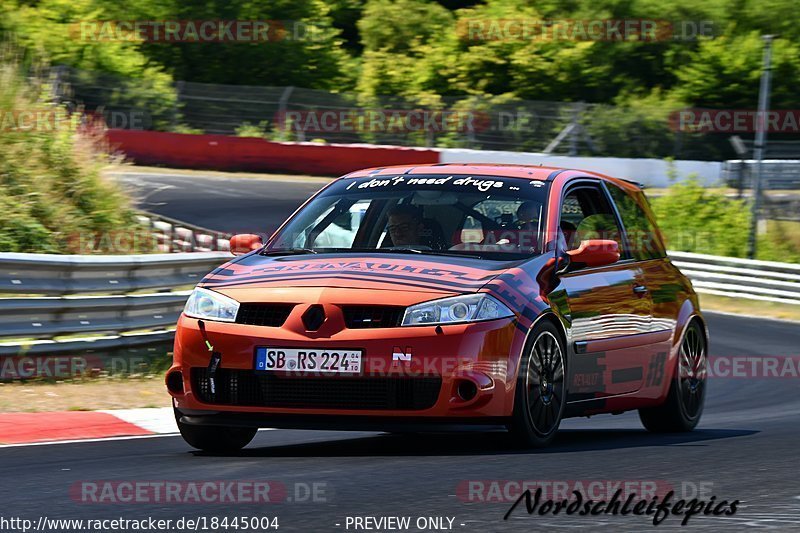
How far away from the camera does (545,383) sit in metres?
6.88

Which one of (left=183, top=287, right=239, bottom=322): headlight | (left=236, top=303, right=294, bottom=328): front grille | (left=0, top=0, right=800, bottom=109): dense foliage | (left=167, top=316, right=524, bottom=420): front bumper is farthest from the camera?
(left=0, top=0, right=800, bottom=109): dense foliage

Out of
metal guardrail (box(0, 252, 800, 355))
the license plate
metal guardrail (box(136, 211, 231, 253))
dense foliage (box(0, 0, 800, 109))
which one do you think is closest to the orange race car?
the license plate

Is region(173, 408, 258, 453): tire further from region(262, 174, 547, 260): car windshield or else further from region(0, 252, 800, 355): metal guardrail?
region(0, 252, 800, 355): metal guardrail

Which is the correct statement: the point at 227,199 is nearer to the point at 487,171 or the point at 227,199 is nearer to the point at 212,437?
the point at 487,171

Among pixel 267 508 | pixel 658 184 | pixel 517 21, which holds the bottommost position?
pixel 658 184

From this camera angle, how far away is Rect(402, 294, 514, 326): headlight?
636cm

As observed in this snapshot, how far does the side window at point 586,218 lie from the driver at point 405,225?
809 millimetres

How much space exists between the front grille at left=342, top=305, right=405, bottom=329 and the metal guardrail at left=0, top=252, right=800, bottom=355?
4.48 meters

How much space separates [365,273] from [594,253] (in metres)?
1.34

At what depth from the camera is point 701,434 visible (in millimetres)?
8586

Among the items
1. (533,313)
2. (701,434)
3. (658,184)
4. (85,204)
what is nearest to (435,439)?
(533,313)

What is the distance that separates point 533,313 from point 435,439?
1.19 metres

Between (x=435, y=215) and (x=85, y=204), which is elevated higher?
(x=435, y=215)

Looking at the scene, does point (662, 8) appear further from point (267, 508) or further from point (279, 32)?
point (267, 508)
